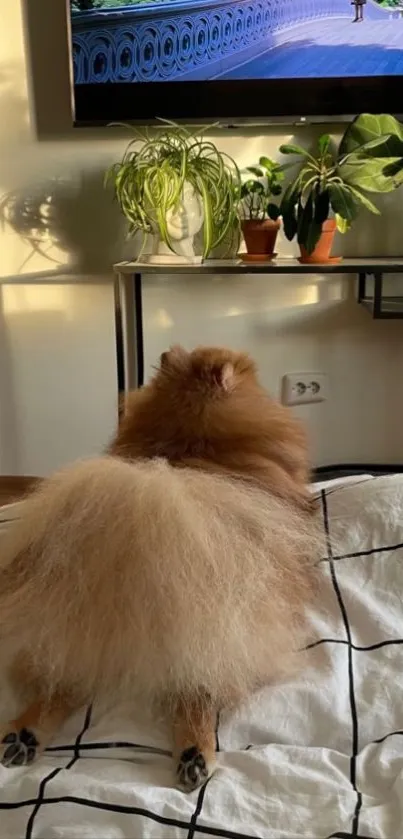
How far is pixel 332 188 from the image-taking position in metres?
1.76

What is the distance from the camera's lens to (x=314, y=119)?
194 centimetres

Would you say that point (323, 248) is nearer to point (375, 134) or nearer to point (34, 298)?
point (375, 134)

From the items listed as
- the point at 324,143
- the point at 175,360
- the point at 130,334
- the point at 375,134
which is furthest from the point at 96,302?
the point at 175,360

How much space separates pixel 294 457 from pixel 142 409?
0.23 metres

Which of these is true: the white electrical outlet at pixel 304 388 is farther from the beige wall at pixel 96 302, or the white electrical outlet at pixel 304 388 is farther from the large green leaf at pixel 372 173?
the large green leaf at pixel 372 173

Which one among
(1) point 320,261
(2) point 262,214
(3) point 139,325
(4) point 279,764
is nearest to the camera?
(4) point 279,764

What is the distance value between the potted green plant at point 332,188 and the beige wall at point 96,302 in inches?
8.7

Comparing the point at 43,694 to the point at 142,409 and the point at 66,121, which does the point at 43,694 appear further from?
the point at 66,121

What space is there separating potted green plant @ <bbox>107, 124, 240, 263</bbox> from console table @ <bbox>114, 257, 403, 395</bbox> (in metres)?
0.07

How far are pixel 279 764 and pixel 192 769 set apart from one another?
8cm

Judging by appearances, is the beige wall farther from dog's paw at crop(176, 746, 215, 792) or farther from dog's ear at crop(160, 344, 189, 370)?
dog's paw at crop(176, 746, 215, 792)

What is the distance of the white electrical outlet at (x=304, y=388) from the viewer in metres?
2.16

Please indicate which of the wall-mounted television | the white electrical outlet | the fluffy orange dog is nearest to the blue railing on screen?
the wall-mounted television

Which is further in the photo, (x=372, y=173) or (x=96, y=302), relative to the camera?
(x=96, y=302)
